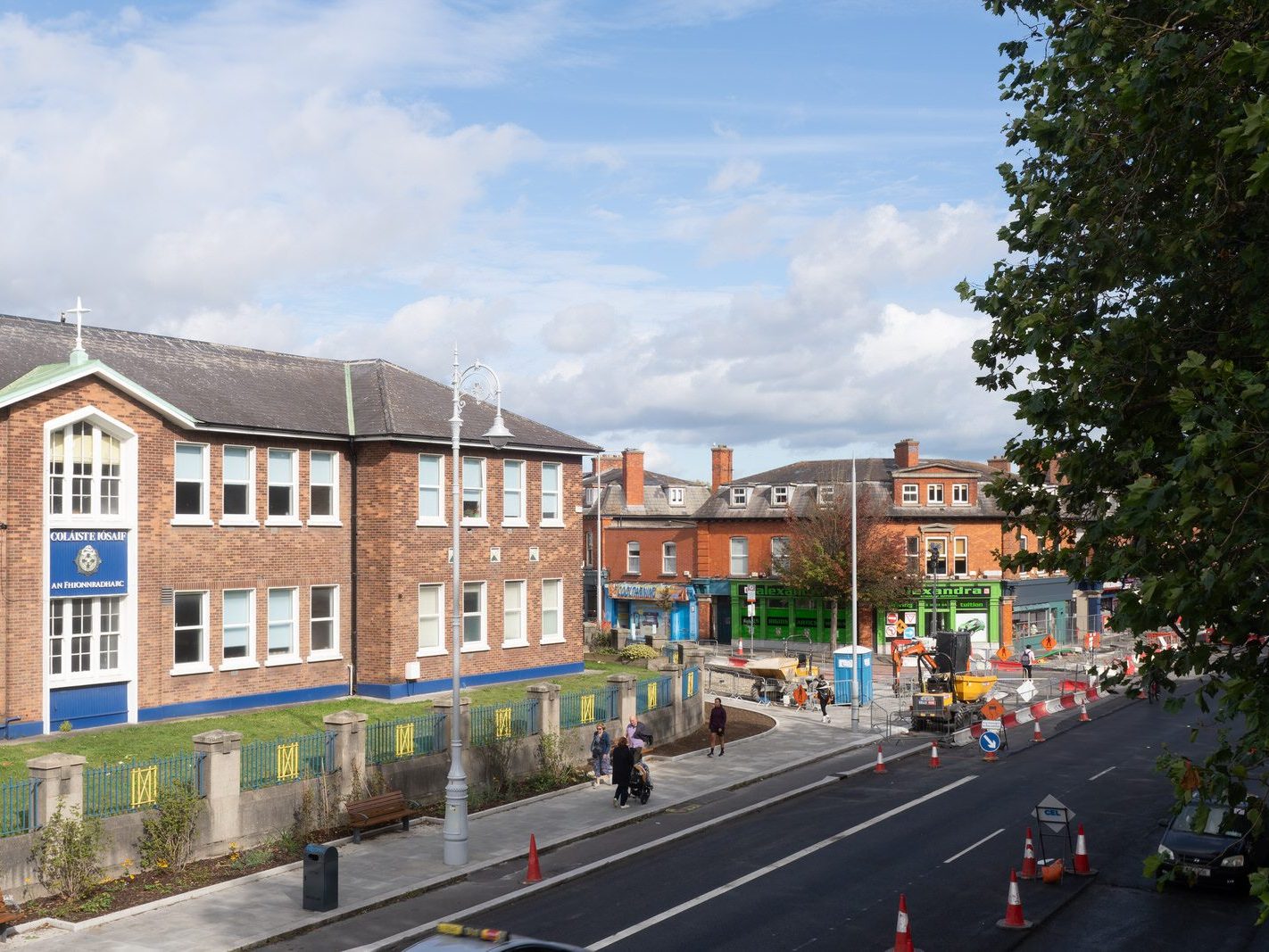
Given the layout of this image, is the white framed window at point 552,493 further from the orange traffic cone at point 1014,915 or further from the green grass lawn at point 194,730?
the orange traffic cone at point 1014,915

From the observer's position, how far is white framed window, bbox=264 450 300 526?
109ft

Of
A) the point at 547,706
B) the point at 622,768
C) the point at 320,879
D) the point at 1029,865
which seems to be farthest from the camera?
the point at 547,706

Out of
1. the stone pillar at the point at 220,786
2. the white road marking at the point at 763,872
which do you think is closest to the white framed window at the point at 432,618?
the stone pillar at the point at 220,786

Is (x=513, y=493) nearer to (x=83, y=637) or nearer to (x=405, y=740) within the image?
(x=83, y=637)

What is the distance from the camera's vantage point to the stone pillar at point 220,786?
20.6 metres

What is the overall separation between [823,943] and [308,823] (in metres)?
10.4

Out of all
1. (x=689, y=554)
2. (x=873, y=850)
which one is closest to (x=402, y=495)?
(x=873, y=850)

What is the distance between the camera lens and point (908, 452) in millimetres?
67312

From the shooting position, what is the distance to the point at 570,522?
136 ft

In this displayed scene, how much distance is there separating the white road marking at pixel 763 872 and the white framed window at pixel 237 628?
1670cm

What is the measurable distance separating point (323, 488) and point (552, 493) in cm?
856

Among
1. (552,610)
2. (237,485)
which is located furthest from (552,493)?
(237,485)

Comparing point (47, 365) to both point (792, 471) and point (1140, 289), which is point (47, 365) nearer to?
point (1140, 289)

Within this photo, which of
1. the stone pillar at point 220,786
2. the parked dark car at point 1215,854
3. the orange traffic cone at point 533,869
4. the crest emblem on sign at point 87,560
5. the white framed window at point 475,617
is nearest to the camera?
the parked dark car at point 1215,854
